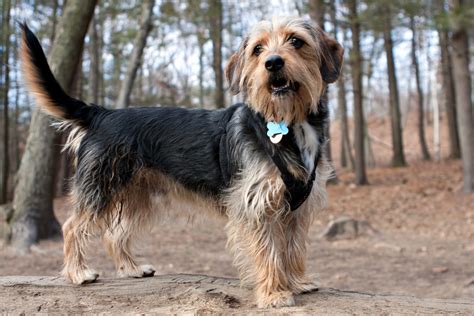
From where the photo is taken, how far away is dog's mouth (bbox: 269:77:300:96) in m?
3.68

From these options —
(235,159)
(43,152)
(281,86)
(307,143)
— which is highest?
(281,86)

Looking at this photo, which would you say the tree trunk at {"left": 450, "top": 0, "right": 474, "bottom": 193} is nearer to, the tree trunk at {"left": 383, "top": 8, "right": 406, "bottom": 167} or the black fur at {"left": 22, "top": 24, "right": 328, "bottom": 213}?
the tree trunk at {"left": 383, "top": 8, "right": 406, "bottom": 167}

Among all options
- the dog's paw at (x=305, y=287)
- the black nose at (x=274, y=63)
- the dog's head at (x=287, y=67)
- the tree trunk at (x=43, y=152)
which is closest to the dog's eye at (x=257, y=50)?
the dog's head at (x=287, y=67)

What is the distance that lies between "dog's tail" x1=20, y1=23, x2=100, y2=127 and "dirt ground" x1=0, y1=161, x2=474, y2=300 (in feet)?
4.78

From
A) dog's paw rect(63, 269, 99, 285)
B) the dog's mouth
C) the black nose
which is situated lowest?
dog's paw rect(63, 269, 99, 285)

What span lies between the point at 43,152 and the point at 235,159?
6212 millimetres

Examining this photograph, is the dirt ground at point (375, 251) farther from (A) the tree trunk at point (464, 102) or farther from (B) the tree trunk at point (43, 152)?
(A) the tree trunk at point (464, 102)

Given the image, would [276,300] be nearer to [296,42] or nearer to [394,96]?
[296,42]

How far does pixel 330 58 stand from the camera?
399 cm

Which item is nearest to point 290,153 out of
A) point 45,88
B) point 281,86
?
point 281,86

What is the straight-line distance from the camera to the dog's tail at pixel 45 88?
4484mm

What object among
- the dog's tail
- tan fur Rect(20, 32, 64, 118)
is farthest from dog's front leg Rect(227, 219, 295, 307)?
tan fur Rect(20, 32, 64, 118)

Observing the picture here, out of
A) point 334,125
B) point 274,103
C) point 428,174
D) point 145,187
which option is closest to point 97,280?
point 145,187

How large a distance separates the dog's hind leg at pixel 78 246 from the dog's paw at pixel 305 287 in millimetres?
1763
